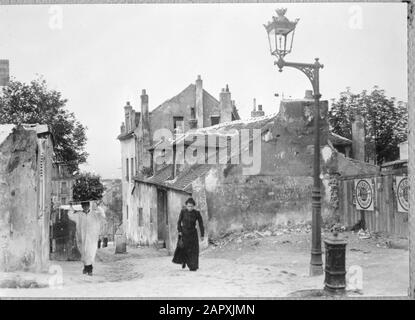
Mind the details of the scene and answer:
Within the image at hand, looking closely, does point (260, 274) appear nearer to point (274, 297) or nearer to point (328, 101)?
point (274, 297)

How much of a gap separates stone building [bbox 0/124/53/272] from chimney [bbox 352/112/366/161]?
221 inches

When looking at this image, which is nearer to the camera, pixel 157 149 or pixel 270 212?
pixel 270 212

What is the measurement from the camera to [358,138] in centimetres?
930

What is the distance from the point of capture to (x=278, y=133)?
9.08m

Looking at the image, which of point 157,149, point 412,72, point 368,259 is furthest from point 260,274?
point 412,72

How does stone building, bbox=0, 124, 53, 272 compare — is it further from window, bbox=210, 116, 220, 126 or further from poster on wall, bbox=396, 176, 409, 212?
poster on wall, bbox=396, 176, 409, 212

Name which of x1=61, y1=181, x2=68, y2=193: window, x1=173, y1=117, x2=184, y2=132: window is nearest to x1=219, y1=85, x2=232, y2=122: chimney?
x1=173, y1=117, x2=184, y2=132: window

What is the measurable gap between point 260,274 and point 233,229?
105cm

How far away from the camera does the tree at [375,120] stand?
8.51m

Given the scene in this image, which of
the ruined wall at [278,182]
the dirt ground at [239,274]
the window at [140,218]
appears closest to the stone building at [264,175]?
the ruined wall at [278,182]

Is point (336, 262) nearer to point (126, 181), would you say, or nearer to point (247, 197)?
point (247, 197)

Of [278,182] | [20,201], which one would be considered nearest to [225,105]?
[278,182]

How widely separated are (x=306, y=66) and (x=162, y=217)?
13.7 ft
